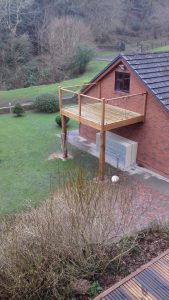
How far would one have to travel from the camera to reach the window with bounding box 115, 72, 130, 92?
13.2m

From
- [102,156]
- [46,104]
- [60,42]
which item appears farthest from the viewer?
[60,42]

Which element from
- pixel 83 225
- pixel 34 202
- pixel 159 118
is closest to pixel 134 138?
pixel 159 118

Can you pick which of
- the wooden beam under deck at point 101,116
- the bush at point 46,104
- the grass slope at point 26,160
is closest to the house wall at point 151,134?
the wooden beam under deck at point 101,116

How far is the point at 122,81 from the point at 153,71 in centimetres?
154

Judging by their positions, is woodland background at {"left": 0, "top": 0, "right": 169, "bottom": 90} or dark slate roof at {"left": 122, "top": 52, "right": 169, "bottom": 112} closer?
dark slate roof at {"left": 122, "top": 52, "right": 169, "bottom": 112}

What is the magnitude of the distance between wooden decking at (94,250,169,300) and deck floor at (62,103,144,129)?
21.6 ft

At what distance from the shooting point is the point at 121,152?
1309 centimetres

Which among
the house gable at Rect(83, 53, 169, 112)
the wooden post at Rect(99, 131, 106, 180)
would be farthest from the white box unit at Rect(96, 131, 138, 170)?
the house gable at Rect(83, 53, 169, 112)

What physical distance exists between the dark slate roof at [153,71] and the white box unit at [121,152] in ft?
8.41

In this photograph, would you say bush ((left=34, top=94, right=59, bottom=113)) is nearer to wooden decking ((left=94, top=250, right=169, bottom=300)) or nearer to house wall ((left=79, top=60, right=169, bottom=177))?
house wall ((left=79, top=60, right=169, bottom=177))

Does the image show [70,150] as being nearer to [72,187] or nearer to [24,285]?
[72,187]

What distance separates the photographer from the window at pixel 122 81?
1316 centimetres

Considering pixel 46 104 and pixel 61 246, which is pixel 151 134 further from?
pixel 46 104

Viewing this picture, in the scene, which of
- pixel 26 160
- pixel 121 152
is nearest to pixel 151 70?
pixel 121 152
